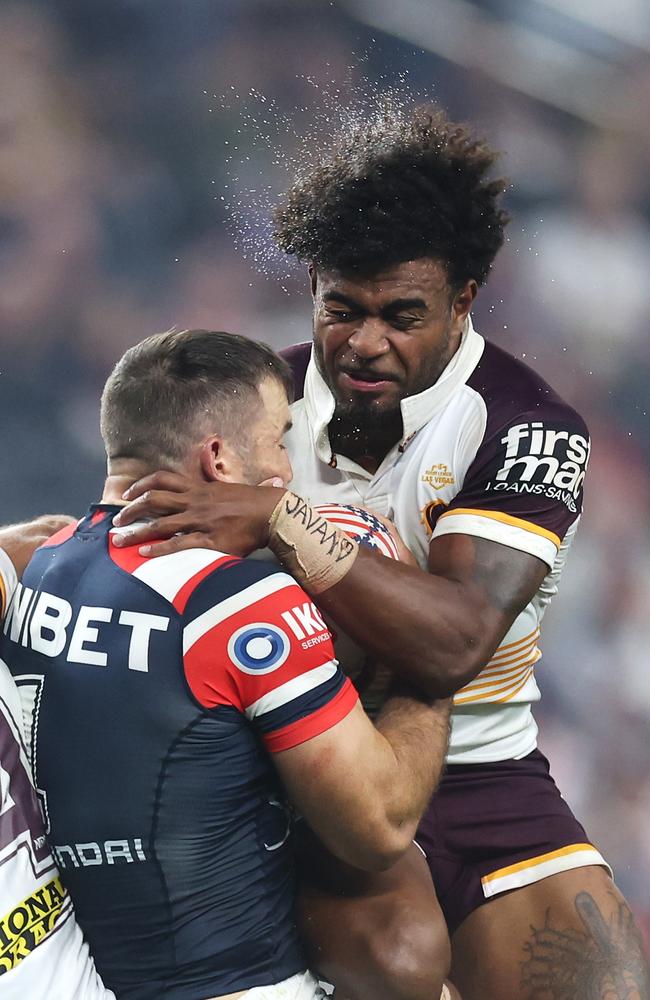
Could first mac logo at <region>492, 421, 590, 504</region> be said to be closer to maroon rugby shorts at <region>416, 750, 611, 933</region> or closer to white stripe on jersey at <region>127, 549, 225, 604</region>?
maroon rugby shorts at <region>416, 750, 611, 933</region>

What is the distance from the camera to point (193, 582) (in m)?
1.74

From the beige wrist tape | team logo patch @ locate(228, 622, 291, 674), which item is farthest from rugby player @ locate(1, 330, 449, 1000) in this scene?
the beige wrist tape

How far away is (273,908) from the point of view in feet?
6.07

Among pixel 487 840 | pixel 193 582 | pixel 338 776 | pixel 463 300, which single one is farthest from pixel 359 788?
pixel 463 300

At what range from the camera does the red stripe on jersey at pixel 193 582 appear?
1727 millimetres

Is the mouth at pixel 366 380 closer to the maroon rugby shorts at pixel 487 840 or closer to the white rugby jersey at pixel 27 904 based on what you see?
the maroon rugby shorts at pixel 487 840

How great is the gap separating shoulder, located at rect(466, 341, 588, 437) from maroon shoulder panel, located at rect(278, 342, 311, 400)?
42cm

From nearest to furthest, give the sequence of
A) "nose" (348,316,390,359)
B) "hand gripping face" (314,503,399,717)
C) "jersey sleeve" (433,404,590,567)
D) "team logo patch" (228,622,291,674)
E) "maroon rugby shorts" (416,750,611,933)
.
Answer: "team logo patch" (228,622,291,674) → "hand gripping face" (314,503,399,717) → "jersey sleeve" (433,404,590,567) → "nose" (348,316,390,359) → "maroon rugby shorts" (416,750,611,933)

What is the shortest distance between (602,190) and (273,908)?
172 inches

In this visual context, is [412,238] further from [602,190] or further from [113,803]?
[602,190]

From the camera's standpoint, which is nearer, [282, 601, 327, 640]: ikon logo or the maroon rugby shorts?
[282, 601, 327, 640]: ikon logo

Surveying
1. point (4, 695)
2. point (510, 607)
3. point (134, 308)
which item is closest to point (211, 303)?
point (134, 308)

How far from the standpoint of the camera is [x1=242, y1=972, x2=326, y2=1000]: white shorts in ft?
5.89

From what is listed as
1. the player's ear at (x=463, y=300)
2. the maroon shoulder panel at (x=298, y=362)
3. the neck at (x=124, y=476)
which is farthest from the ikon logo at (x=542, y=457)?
the neck at (x=124, y=476)
